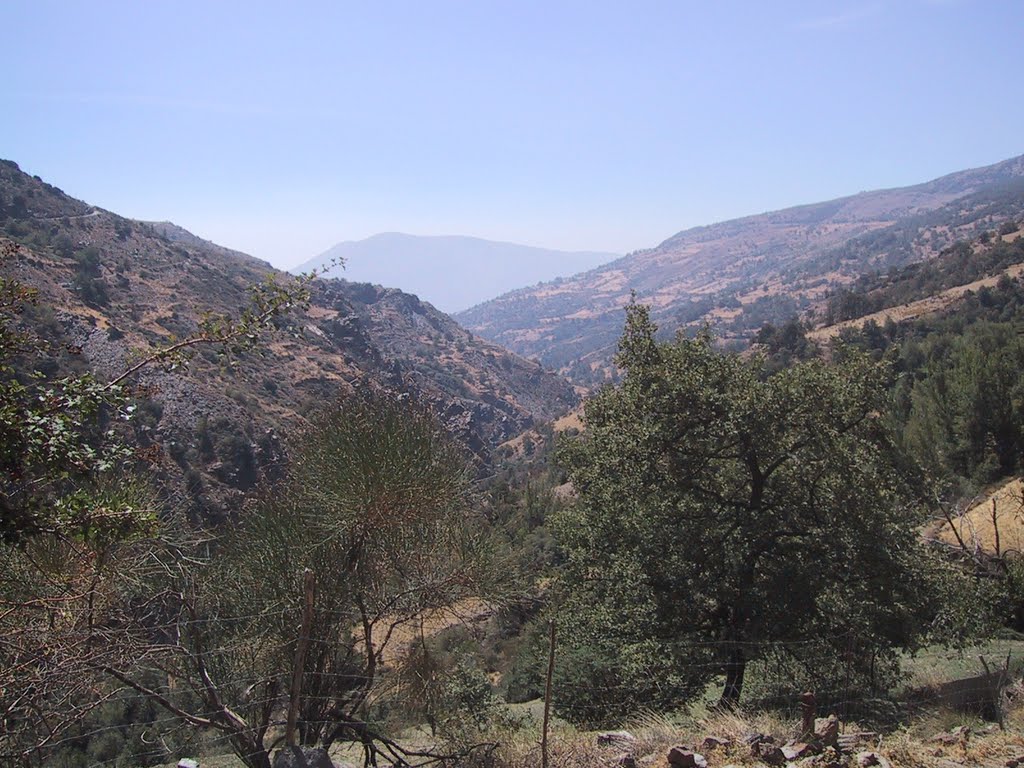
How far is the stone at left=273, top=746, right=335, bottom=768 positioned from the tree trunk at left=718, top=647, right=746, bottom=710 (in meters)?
6.44

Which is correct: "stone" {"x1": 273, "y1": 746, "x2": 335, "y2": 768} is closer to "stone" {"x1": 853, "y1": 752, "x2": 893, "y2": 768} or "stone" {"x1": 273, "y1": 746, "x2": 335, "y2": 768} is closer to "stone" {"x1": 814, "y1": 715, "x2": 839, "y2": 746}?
"stone" {"x1": 814, "y1": 715, "x2": 839, "y2": 746}

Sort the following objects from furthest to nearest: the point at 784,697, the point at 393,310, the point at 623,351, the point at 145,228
Answer: 1. the point at 393,310
2. the point at 145,228
3. the point at 623,351
4. the point at 784,697

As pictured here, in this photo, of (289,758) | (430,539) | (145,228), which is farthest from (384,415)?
(145,228)

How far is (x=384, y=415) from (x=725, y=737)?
5.41 metres

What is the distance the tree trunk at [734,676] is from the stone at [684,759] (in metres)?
3.91

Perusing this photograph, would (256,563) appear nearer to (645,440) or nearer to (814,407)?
(645,440)

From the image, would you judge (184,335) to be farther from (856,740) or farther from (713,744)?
(856,740)

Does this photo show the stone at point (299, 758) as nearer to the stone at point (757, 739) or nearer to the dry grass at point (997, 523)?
the stone at point (757, 739)

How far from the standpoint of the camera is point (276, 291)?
20.4 ft

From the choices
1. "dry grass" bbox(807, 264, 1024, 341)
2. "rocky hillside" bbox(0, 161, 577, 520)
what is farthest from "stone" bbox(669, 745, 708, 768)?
"dry grass" bbox(807, 264, 1024, 341)

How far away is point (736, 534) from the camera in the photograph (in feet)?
39.3

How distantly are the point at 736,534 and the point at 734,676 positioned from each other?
2.36 m

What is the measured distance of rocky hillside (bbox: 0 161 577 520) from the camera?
53.5m

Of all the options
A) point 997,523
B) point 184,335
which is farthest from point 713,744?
point 184,335
